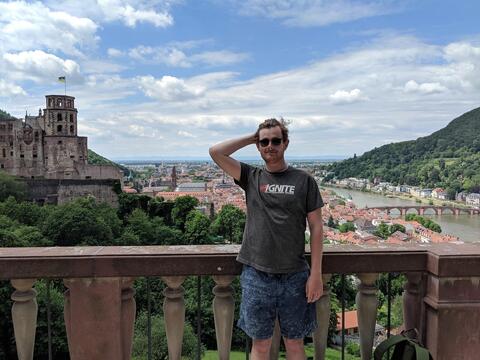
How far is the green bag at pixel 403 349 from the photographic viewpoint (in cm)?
267

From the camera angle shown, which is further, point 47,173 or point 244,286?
point 47,173

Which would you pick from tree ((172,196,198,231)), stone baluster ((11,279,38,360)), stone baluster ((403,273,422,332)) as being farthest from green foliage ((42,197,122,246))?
stone baluster ((403,273,422,332))

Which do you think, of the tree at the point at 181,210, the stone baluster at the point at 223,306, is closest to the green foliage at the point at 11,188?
the tree at the point at 181,210

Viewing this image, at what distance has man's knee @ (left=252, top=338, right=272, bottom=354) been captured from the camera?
9.04 feet

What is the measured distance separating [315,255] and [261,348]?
2.29 feet

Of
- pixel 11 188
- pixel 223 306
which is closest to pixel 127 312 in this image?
pixel 223 306

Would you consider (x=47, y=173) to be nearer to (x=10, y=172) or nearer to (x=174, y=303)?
(x=10, y=172)

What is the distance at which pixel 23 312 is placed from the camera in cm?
278

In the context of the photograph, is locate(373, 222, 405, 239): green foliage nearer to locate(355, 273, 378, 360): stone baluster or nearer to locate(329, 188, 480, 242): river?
locate(329, 188, 480, 242): river

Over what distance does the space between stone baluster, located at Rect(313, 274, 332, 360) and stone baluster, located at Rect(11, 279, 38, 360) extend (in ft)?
6.08

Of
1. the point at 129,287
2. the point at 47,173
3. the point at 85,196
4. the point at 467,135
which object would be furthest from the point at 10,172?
the point at 467,135

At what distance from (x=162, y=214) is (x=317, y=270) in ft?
170

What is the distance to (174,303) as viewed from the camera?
288cm

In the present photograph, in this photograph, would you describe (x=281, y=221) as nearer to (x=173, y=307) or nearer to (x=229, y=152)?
(x=229, y=152)
